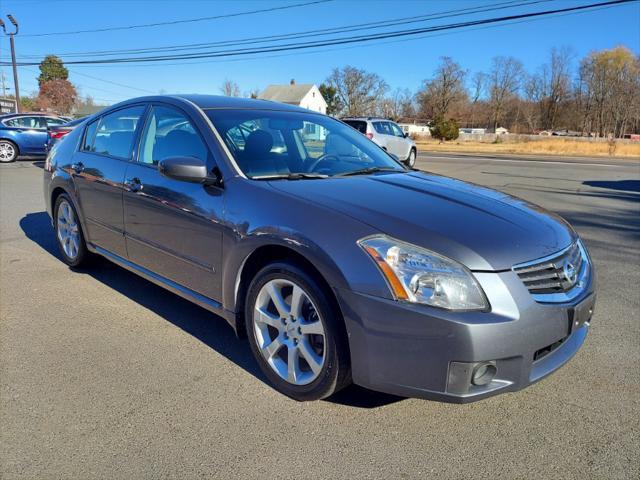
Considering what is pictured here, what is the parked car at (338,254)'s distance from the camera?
7.05 ft

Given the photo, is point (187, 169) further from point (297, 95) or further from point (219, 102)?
point (297, 95)

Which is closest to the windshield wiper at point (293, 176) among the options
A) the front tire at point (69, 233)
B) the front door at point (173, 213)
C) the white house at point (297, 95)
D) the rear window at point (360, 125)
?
the front door at point (173, 213)

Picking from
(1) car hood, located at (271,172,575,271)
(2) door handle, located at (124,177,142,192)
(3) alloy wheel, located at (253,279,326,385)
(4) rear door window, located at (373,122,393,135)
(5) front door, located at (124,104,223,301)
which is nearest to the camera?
(1) car hood, located at (271,172,575,271)

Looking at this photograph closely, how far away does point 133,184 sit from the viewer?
363 centimetres

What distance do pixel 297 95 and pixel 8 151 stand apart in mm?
61495

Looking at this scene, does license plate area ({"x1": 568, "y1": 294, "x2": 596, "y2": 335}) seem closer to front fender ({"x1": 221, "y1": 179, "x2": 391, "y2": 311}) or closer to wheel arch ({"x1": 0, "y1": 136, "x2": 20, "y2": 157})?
front fender ({"x1": 221, "y1": 179, "x2": 391, "y2": 311})

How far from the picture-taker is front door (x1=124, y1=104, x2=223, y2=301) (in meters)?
3.02

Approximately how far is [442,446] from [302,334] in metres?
0.88

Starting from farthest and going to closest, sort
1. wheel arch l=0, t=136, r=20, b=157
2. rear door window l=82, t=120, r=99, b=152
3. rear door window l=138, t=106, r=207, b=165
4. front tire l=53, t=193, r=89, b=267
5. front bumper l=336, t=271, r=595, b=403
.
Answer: wheel arch l=0, t=136, r=20, b=157 < front tire l=53, t=193, r=89, b=267 < rear door window l=82, t=120, r=99, b=152 < rear door window l=138, t=106, r=207, b=165 < front bumper l=336, t=271, r=595, b=403

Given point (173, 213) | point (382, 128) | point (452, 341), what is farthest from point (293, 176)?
point (382, 128)

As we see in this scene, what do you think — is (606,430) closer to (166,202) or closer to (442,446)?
(442,446)

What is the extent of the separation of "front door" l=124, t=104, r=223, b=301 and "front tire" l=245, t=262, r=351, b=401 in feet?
1.34

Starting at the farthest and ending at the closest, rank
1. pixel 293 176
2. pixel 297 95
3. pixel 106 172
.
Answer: pixel 297 95 < pixel 106 172 < pixel 293 176

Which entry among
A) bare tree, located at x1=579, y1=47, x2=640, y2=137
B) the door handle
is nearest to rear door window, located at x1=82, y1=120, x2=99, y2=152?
the door handle
